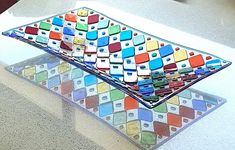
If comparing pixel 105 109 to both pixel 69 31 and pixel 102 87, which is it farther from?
pixel 69 31

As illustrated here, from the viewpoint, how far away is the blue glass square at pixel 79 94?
781 mm

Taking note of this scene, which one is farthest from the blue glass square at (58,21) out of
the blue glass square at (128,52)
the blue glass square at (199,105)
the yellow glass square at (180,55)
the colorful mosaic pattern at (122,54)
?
the blue glass square at (199,105)

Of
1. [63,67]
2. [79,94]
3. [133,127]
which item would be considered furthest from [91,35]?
[133,127]

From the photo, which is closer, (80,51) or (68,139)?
(68,139)

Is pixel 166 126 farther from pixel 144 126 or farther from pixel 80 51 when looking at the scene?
pixel 80 51

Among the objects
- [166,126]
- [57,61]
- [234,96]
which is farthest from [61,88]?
[234,96]

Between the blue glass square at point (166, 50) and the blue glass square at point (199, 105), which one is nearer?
the blue glass square at point (199, 105)

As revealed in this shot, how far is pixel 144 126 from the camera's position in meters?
0.70

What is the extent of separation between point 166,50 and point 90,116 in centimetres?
27

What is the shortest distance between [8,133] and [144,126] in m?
0.25

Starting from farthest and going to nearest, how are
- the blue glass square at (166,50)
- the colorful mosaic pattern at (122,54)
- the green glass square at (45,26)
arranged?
1. the green glass square at (45,26)
2. the blue glass square at (166,50)
3. the colorful mosaic pattern at (122,54)

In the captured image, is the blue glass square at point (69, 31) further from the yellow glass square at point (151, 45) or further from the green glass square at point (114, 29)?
the yellow glass square at point (151, 45)

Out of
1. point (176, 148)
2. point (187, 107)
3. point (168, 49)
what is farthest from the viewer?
point (168, 49)

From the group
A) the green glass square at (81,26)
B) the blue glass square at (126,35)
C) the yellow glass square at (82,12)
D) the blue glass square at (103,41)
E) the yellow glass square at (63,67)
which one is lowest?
the yellow glass square at (63,67)
